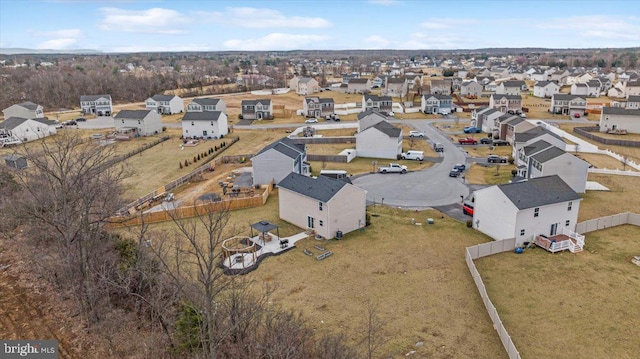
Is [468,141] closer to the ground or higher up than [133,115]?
closer to the ground

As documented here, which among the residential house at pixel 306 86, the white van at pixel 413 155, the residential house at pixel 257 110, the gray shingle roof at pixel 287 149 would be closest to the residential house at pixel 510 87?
the residential house at pixel 306 86

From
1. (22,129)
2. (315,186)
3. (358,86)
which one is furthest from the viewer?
(358,86)

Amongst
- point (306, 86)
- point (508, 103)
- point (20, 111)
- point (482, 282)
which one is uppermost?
point (306, 86)

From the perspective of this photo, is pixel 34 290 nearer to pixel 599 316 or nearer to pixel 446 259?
pixel 446 259

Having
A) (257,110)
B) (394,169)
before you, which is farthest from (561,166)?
(257,110)

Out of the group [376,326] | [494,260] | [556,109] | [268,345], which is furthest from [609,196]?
[556,109]

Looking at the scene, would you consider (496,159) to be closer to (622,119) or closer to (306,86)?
(622,119)
